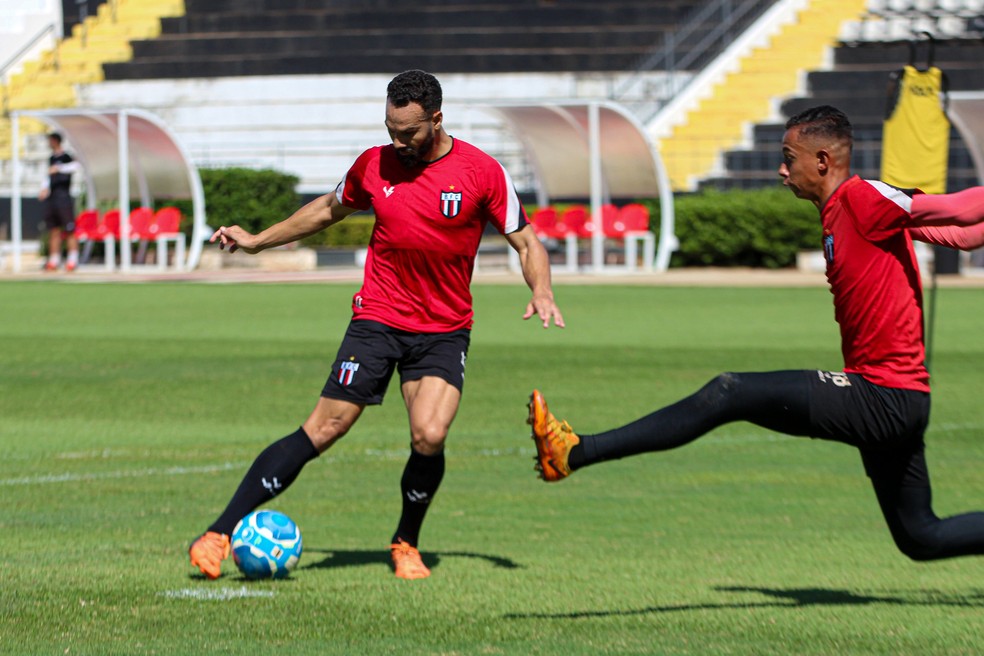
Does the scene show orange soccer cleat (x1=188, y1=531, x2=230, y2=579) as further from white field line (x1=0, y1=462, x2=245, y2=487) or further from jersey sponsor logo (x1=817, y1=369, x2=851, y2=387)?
white field line (x1=0, y1=462, x2=245, y2=487)

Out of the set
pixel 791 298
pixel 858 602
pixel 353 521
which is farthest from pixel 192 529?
pixel 791 298

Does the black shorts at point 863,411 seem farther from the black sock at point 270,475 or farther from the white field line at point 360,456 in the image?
the white field line at point 360,456

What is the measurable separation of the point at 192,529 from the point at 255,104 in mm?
38546

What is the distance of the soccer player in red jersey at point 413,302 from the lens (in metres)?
7.37

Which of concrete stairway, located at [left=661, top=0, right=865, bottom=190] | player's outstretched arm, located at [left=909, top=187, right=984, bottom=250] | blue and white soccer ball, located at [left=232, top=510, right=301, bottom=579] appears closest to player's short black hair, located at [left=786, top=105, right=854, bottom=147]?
player's outstretched arm, located at [left=909, top=187, right=984, bottom=250]

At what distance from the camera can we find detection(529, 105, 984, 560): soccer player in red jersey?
6.05 metres

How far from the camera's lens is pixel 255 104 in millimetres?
46312

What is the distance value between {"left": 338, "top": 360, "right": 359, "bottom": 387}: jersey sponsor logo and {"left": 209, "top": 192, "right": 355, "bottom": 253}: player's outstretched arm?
677 mm

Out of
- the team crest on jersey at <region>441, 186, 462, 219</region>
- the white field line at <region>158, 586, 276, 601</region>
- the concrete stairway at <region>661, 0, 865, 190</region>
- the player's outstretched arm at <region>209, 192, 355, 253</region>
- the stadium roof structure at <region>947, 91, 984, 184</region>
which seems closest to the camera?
the white field line at <region>158, 586, 276, 601</region>

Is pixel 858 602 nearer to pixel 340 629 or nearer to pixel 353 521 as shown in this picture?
pixel 340 629

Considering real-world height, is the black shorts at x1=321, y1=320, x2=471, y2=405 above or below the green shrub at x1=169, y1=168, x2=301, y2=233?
above

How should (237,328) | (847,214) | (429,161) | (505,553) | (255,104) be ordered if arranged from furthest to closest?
(255,104) → (237,328) → (505,553) → (429,161) → (847,214)

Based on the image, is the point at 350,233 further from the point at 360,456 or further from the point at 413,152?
the point at 413,152

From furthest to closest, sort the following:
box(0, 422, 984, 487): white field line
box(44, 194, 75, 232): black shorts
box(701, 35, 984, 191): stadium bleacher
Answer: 1. box(701, 35, 984, 191): stadium bleacher
2. box(44, 194, 75, 232): black shorts
3. box(0, 422, 984, 487): white field line
